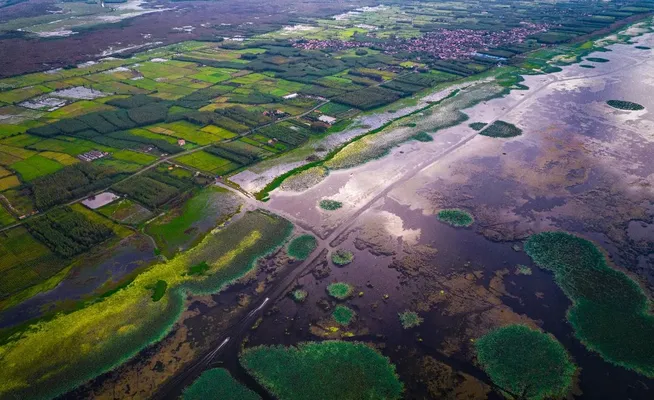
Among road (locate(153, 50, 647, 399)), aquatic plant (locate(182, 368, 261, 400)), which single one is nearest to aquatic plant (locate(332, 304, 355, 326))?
road (locate(153, 50, 647, 399))

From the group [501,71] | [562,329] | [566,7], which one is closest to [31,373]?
[562,329]

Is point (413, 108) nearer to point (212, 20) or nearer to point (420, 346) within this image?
point (420, 346)

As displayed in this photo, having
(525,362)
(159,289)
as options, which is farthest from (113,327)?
(525,362)

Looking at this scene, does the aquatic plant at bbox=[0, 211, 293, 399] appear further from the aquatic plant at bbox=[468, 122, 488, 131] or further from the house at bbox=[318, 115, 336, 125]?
the aquatic plant at bbox=[468, 122, 488, 131]

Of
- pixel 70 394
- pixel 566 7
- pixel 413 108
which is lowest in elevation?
pixel 70 394

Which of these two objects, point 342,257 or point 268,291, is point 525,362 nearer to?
point 342,257

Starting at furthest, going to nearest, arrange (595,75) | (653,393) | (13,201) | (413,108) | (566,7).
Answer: (566,7)
(595,75)
(413,108)
(13,201)
(653,393)
